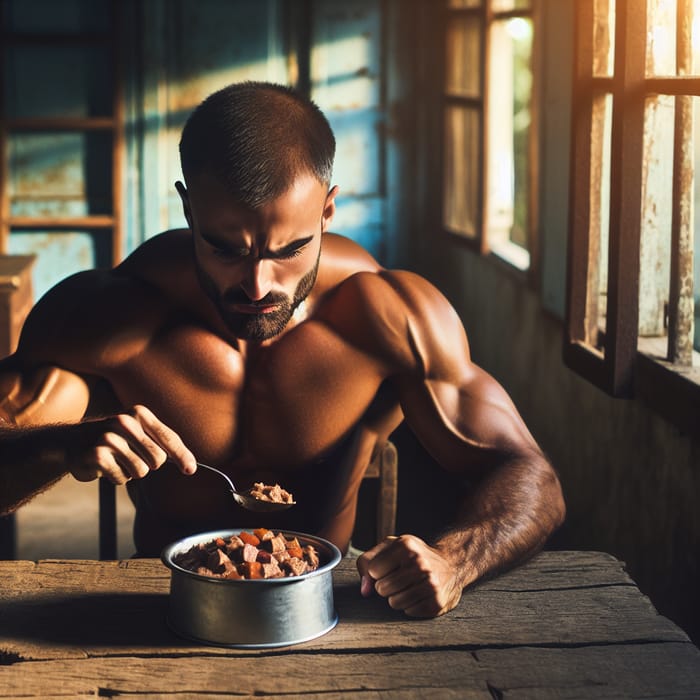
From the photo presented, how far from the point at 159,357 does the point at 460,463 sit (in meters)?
0.55

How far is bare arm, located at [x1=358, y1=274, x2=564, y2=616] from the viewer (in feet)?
5.00

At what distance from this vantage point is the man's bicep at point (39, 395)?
182cm

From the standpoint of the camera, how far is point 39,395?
1.85m

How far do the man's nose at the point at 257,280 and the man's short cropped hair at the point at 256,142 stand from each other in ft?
0.32

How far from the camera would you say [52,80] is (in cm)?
554

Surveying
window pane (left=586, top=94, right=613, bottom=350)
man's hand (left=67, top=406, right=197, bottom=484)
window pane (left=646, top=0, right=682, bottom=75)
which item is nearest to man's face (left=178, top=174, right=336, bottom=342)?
man's hand (left=67, top=406, right=197, bottom=484)

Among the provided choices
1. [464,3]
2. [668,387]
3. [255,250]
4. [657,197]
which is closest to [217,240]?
[255,250]

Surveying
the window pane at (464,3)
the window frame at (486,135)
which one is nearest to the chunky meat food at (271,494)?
the window frame at (486,135)

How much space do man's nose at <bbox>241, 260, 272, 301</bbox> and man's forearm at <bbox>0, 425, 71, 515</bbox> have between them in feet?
1.24

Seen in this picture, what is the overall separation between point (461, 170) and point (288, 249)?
344 centimetres

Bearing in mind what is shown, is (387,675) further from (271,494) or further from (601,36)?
(601,36)

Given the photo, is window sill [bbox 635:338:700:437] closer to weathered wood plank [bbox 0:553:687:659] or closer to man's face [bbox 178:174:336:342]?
weathered wood plank [bbox 0:553:687:659]

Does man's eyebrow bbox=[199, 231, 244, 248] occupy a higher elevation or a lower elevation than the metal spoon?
higher

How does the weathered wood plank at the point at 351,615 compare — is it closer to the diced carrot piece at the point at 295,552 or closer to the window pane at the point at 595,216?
the diced carrot piece at the point at 295,552
